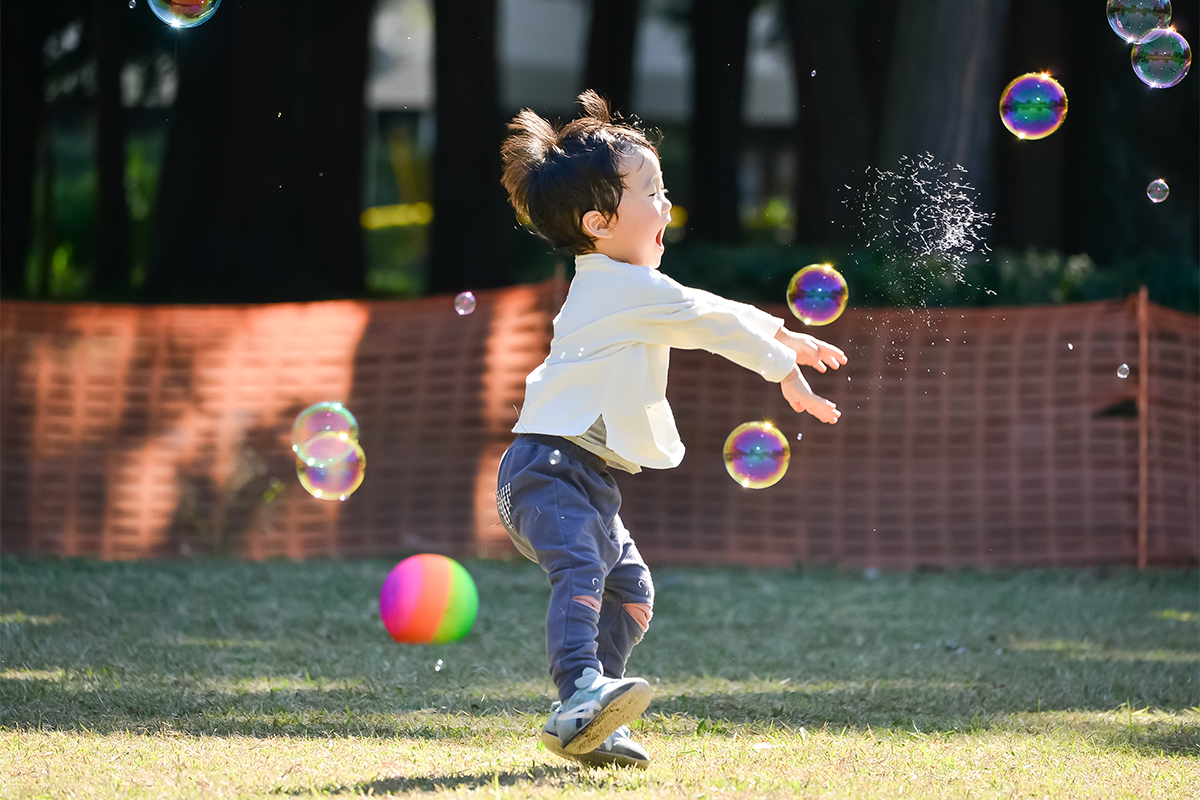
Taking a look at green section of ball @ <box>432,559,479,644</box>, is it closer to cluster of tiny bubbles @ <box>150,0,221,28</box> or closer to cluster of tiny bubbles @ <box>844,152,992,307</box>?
cluster of tiny bubbles @ <box>150,0,221,28</box>

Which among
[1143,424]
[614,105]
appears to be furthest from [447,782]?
[614,105]

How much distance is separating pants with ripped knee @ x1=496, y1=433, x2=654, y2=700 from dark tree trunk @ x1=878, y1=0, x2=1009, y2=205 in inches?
284

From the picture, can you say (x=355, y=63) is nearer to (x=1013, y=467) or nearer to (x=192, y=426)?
(x=192, y=426)

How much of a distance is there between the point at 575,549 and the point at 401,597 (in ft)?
7.25

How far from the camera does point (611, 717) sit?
3.36 meters

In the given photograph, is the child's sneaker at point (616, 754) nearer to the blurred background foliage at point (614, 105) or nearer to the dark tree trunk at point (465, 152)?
the blurred background foliage at point (614, 105)

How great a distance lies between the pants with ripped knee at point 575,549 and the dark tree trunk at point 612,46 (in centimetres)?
1704

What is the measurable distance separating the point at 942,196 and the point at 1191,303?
2376 millimetres

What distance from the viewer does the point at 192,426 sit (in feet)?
28.2

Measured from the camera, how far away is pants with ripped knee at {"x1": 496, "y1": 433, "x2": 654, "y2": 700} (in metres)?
3.53

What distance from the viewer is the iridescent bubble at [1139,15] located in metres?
6.02

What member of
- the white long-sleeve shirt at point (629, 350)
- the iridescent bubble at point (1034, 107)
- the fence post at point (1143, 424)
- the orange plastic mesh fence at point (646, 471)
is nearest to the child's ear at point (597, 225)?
the white long-sleeve shirt at point (629, 350)

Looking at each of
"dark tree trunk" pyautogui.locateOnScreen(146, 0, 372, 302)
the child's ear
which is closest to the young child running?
the child's ear

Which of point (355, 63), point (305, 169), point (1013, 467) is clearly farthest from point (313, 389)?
point (355, 63)
